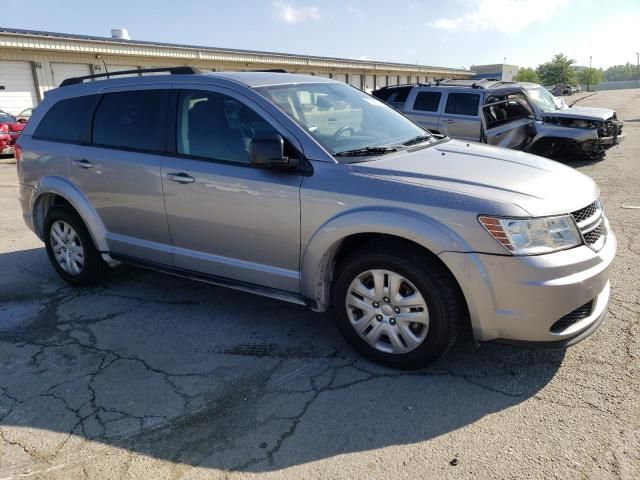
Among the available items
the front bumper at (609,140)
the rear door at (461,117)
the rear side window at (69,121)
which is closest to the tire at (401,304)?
the rear side window at (69,121)

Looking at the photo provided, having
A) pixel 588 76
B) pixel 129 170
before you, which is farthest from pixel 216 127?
pixel 588 76

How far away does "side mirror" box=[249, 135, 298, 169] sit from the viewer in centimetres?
331

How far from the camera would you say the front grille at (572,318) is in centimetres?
296

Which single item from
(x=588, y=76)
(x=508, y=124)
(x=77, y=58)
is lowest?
(x=588, y=76)

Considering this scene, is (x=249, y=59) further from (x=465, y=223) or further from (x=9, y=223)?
(x=465, y=223)

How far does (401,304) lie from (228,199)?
4.65ft

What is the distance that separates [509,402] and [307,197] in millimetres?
1711

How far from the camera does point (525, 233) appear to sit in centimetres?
285

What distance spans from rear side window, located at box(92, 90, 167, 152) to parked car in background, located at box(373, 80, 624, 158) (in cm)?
695

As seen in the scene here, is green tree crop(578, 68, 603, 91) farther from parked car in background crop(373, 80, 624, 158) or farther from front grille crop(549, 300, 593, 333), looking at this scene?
front grille crop(549, 300, 593, 333)

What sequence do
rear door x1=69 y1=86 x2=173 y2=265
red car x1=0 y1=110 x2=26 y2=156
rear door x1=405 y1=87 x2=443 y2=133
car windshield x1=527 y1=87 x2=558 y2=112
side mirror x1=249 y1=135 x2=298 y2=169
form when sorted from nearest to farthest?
side mirror x1=249 y1=135 x2=298 y2=169
rear door x1=69 y1=86 x2=173 y2=265
rear door x1=405 y1=87 x2=443 y2=133
car windshield x1=527 y1=87 x2=558 y2=112
red car x1=0 y1=110 x2=26 y2=156

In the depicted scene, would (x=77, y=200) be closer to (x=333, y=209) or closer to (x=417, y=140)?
(x=333, y=209)

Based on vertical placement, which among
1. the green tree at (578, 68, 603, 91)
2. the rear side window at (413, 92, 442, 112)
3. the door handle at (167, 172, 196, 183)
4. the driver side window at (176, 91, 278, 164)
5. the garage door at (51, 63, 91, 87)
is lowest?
the green tree at (578, 68, 603, 91)

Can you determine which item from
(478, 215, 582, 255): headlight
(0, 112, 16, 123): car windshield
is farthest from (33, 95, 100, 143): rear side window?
(0, 112, 16, 123): car windshield
